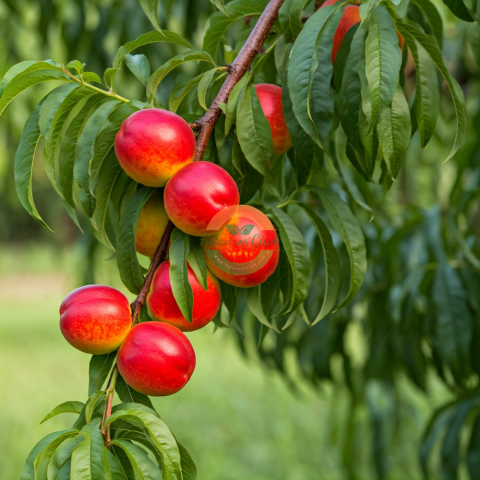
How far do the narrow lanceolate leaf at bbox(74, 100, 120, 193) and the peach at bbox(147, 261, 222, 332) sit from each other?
0.39 feet

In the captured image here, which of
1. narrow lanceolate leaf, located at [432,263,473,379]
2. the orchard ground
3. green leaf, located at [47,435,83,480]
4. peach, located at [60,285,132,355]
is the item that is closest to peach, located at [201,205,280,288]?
peach, located at [60,285,132,355]

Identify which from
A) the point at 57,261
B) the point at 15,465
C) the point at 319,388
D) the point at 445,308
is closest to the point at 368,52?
the point at 445,308

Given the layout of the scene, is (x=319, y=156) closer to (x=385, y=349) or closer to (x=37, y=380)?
(x=385, y=349)

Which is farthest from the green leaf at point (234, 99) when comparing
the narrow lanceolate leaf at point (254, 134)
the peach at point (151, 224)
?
the peach at point (151, 224)

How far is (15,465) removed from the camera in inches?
100

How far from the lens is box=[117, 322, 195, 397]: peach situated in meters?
Result: 0.51

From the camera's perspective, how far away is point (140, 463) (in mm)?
446

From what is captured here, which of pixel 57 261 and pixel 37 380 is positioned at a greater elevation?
pixel 37 380

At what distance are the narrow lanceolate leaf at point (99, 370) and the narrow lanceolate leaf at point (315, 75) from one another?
0.95 ft

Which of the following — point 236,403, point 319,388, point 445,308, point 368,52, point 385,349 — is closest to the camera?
point 368,52

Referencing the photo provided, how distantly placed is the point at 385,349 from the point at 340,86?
78 cm

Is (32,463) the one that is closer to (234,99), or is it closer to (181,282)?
(181,282)

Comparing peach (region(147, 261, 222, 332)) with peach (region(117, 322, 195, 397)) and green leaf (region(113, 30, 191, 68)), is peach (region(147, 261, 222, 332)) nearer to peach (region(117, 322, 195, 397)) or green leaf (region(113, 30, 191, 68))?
peach (region(117, 322, 195, 397))

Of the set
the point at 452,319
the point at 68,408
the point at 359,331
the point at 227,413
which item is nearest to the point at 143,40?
the point at 68,408
